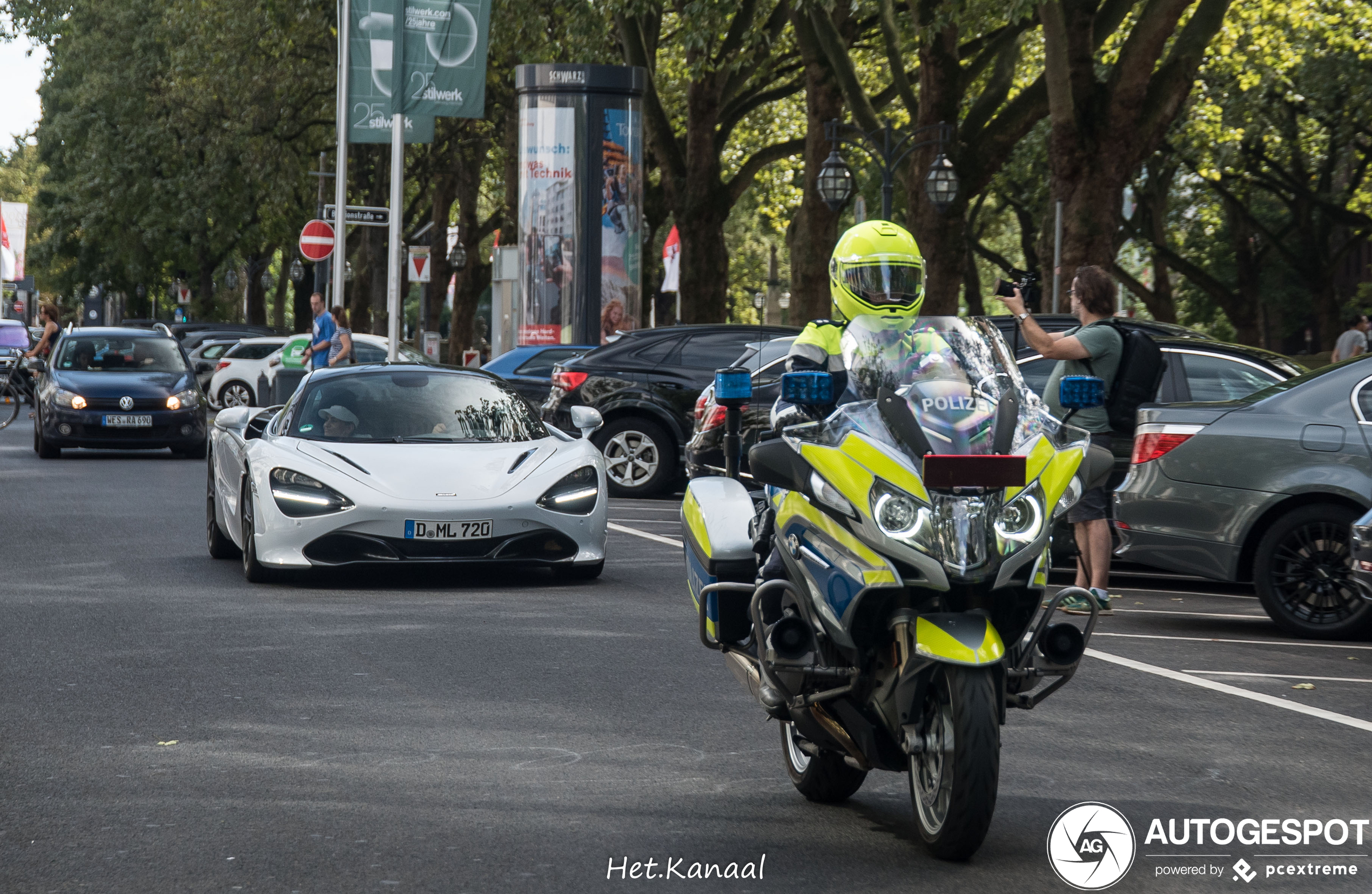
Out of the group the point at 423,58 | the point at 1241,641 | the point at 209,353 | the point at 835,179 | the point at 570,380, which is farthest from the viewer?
the point at 209,353

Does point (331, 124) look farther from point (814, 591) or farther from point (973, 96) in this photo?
point (814, 591)

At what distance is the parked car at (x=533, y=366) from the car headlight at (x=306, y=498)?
10165mm

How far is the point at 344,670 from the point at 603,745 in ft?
6.31

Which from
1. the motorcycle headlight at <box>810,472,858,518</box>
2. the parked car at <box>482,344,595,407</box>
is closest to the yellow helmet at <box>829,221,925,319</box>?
the motorcycle headlight at <box>810,472,858,518</box>

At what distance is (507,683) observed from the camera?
7.88 metres

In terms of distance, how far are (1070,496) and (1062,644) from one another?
0.40 metres

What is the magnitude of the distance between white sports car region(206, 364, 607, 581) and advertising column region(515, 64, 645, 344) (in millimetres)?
14753

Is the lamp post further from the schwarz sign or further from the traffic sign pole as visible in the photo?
the traffic sign pole

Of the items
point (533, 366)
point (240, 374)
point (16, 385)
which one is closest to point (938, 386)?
point (533, 366)

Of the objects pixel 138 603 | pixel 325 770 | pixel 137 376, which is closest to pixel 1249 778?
pixel 325 770

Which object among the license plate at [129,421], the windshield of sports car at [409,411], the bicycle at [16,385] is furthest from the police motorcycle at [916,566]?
the bicycle at [16,385]

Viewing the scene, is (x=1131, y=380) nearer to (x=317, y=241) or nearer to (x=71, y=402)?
(x=71, y=402)

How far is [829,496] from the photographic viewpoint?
5000mm

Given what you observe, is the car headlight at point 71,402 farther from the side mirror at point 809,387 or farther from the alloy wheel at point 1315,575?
the side mirror at point 809,387
